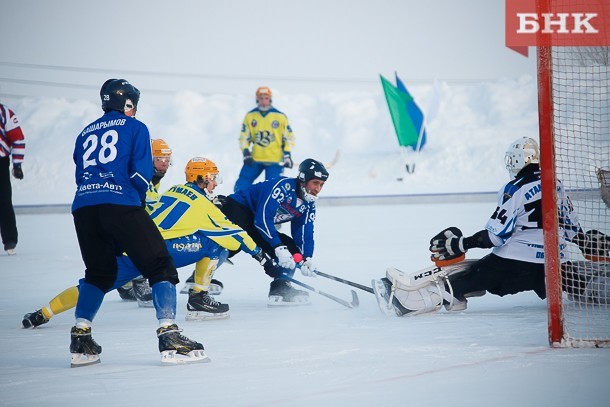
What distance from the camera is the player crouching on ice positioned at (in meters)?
3.93

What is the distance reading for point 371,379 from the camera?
9.19 feet

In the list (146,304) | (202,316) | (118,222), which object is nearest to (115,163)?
(118,222)

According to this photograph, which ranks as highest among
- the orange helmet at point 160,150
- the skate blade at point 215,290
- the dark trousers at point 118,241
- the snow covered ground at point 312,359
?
the orange helmet at point 160,150

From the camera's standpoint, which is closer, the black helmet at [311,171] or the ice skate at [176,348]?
the ice skate at [176,348]

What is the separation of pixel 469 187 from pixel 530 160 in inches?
455

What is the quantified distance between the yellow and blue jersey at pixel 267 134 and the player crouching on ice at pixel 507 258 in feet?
17.9

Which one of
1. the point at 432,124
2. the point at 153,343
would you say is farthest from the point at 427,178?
the point at 153,343

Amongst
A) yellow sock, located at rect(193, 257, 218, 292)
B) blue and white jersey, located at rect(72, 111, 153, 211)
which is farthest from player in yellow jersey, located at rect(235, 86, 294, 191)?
blue and white jersey, located at rect(72, 111, 153, 211)

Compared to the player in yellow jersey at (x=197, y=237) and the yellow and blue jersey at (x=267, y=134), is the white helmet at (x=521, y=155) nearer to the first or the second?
the player in yellow jersey at (x=197, y=237)

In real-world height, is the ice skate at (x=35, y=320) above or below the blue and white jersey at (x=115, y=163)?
below

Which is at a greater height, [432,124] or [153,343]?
[432,124]

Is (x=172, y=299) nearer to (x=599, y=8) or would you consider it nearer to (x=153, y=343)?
(x=153, y=343)

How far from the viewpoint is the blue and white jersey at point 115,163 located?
3135 millimetres

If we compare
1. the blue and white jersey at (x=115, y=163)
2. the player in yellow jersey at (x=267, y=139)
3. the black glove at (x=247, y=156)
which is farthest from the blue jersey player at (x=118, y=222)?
the player in yellow jersey at (x=267, y=139)
